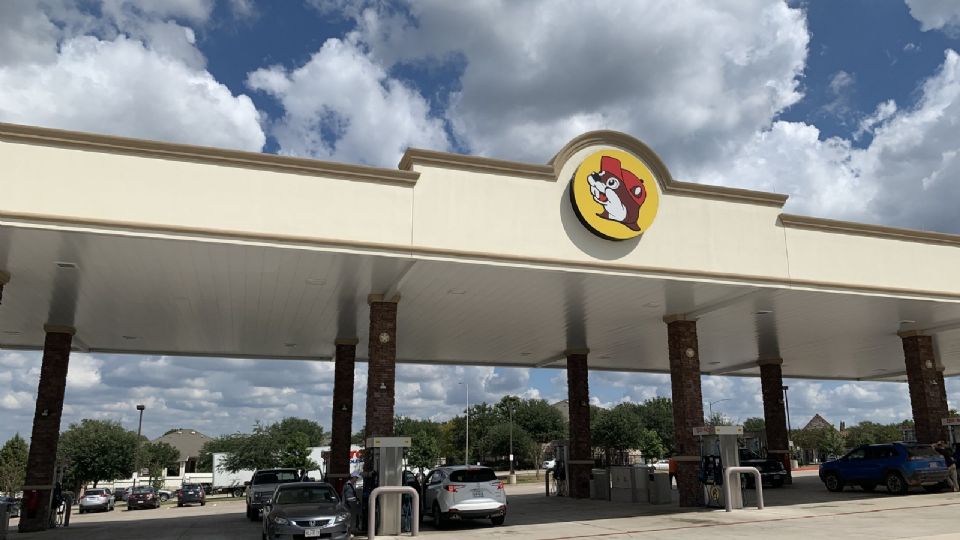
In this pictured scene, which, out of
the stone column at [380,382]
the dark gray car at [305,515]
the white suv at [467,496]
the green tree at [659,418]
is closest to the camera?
the dark gray car at [305,515]

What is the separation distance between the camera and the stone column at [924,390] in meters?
24.6

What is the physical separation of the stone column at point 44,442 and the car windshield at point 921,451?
2769cm

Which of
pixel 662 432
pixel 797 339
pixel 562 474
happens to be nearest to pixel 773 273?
pixel 797 339

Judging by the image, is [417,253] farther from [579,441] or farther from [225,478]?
[225,478]

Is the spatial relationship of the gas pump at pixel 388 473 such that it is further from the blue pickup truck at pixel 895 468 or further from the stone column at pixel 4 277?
the blue pickup truck at pixel 895 468

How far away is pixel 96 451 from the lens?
186ft

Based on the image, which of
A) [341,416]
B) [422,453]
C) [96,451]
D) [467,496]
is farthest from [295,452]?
[467,496]

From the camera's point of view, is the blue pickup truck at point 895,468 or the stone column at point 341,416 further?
the stone column at point 341,416

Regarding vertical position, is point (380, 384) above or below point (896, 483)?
above

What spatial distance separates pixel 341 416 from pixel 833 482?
18645 mm

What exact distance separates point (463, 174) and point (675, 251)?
18.9 feet

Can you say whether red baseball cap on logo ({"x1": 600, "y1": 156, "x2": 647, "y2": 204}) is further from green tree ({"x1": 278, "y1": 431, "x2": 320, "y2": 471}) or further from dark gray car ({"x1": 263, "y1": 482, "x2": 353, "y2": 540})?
green tree ({"x1": 278, "y1": 431, "x2": 320, "y2": 471})

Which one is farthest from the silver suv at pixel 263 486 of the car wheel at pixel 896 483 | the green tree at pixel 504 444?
the green tree at pixel 504 444

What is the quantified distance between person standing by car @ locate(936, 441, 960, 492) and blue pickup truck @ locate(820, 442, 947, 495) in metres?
0.28
